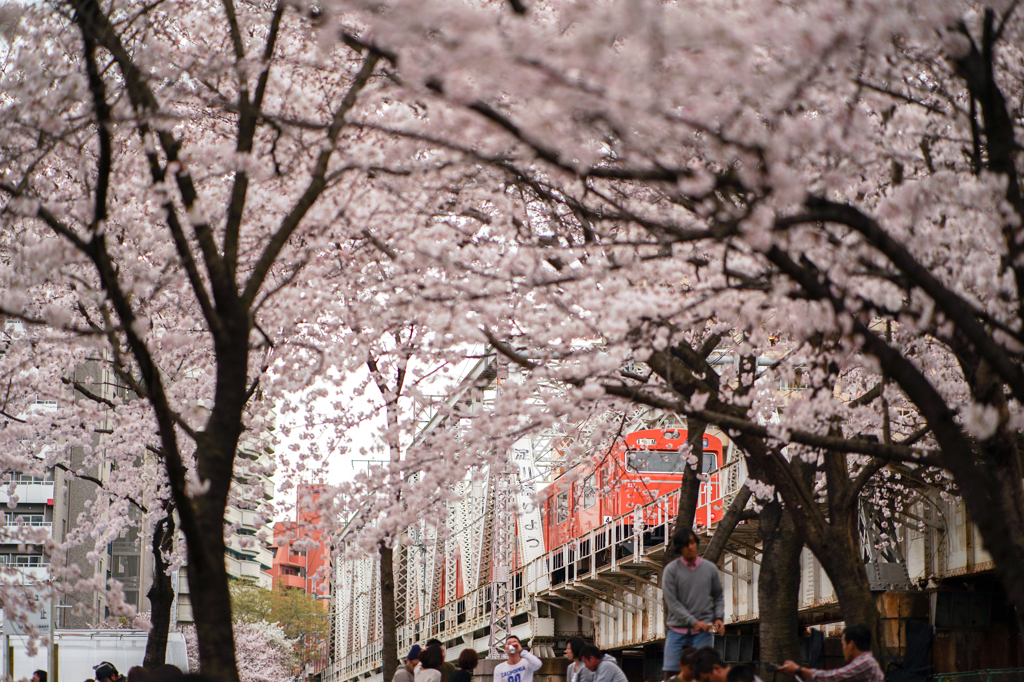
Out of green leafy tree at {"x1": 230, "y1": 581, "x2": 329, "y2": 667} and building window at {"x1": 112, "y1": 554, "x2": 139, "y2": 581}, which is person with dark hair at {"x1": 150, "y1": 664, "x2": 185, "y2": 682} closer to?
building window at {"x1": 112, "y1": 554, "x2": 139, "y2": 581}

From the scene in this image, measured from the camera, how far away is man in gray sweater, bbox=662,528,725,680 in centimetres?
892

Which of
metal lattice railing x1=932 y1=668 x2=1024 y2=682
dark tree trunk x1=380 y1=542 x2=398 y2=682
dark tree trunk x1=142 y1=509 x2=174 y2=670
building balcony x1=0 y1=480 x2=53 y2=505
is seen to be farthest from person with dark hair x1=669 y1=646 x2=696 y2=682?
building balcony x1=0 y1=480 x2=53 y2=505

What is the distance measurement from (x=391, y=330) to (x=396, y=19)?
25.0ft

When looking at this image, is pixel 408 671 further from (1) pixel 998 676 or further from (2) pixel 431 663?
(1) pixel 998 676

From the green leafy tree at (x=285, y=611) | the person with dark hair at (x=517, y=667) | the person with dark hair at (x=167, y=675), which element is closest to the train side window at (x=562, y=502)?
the person with dark hair at (x=517, y=667)

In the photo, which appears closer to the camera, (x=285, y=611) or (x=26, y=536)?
(x=26, y=536)

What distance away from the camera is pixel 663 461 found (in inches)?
1280

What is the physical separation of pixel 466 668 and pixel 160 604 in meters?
9.38

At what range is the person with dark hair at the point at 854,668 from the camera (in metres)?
7.88

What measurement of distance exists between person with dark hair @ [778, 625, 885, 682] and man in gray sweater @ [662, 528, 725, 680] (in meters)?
1.01

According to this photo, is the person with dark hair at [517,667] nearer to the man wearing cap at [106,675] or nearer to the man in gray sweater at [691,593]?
the man in gray sweater at [691,593]

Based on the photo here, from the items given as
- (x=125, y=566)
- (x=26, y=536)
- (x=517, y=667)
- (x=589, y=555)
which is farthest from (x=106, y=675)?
(x=125, y=566)

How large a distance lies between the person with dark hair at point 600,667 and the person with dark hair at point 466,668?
113 centimetres

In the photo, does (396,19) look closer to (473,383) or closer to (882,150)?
(882,150)
